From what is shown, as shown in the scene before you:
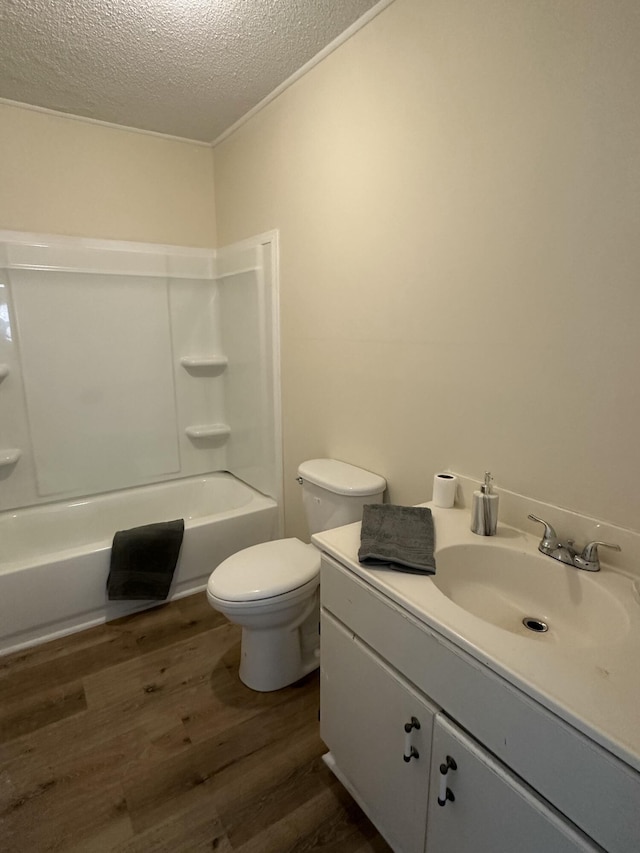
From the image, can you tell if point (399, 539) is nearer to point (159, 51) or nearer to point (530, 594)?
point (530, 594)

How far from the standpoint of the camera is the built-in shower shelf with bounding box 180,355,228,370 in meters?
2.80

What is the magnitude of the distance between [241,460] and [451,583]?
1.92 metres

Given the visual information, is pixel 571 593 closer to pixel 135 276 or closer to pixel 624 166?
pixel 624 166

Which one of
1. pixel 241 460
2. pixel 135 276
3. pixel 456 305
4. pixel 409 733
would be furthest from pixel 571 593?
pixel 135 276

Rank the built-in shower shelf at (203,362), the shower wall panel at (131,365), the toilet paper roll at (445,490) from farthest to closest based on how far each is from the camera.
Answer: the built-in shower shelf at (203,362) → the shower wall panel at (131,365) → the toilet paper roll at (445,490)

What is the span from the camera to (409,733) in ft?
3.15

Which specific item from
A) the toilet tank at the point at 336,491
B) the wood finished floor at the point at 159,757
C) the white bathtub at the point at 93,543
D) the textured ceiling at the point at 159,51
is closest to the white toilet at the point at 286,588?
the toilet tank at the point at 336,491

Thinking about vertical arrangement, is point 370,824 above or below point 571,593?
below

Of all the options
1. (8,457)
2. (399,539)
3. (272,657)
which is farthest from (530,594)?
(8,457)

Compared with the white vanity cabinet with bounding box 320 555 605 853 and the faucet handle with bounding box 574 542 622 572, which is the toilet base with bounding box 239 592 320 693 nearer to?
the white vanity cabinet with bounding box 320 555 605 853

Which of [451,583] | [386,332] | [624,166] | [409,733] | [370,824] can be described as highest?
[624,166]

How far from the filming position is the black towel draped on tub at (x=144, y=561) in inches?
82.3

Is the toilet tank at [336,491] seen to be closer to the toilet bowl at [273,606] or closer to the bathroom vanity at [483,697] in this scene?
the toilet bowl at [273,606]

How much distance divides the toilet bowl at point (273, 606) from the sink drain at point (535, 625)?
792 mm
